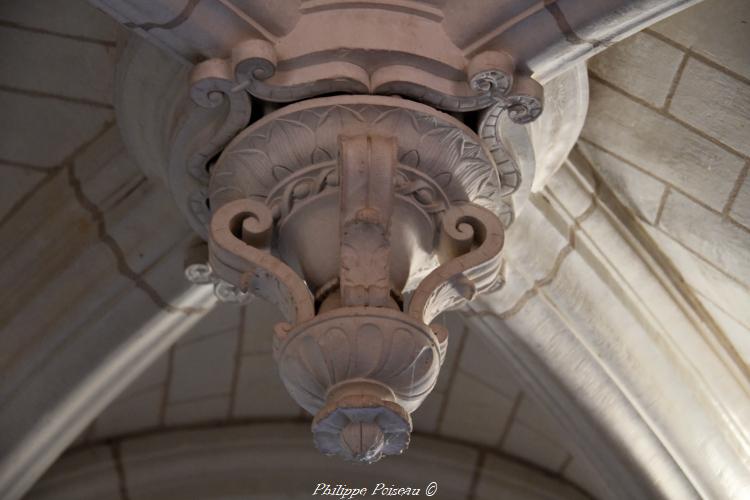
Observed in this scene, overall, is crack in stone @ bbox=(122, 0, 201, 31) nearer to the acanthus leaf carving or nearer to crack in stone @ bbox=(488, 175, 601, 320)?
the acanthus leaf carving

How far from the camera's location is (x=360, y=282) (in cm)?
258

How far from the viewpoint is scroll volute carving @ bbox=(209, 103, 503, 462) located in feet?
8.25

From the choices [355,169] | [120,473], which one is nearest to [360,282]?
[355,169]

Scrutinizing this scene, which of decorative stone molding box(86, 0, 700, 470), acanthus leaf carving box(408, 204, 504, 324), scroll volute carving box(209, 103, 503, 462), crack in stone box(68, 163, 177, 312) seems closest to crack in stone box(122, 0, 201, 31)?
decorative stone molding box(86, 0, 700, 470)

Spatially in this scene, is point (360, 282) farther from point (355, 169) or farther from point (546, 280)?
point (546, 280)

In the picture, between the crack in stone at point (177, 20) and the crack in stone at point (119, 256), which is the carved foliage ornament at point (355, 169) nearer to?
the crack in stone at point (177, 20)

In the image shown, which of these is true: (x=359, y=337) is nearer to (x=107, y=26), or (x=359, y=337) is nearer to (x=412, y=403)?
(x=412, y=403)

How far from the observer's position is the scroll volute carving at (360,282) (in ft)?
8.25

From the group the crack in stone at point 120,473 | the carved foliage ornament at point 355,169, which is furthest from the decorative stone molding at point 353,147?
the crack in stone at point 120,473

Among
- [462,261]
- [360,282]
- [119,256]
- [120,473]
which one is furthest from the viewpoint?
[120,473]

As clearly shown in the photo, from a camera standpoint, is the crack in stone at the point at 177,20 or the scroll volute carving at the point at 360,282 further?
the crack in stone at the point at 177,20

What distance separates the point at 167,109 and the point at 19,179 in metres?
0.75

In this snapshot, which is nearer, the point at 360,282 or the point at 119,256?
the point at 360,282

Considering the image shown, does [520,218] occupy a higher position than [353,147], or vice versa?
[520,218]
